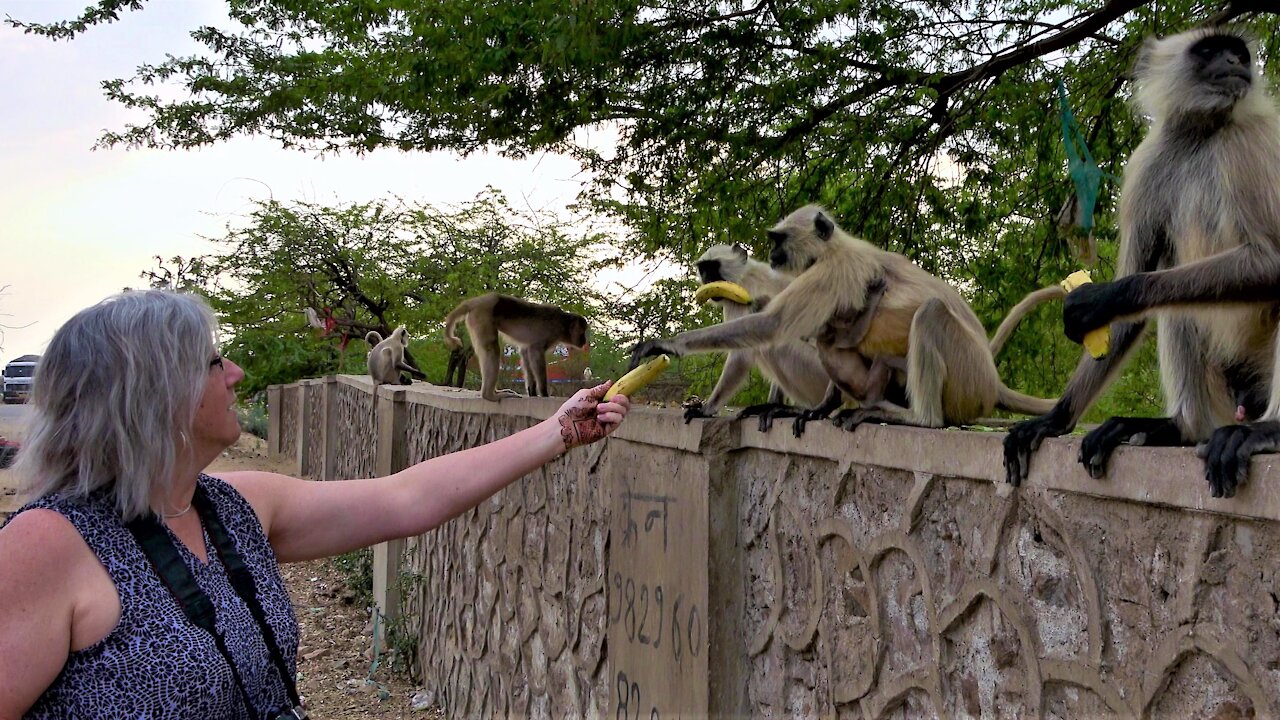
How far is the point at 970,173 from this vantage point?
22.3ft

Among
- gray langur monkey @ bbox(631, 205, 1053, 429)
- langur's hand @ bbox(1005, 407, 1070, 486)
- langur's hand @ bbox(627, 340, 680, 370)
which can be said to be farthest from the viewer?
langur's hand @ bbox(627, 340, 680, 370)

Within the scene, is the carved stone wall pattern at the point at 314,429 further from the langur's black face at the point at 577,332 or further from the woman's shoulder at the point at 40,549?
the woman's shoulder at the point at 40,549

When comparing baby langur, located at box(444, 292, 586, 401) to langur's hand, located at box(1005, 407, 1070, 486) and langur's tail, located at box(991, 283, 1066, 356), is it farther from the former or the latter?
langur's hand, located at box(1005, 407, 1070, 486)

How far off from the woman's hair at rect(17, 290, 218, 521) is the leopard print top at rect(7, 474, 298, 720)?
50mm

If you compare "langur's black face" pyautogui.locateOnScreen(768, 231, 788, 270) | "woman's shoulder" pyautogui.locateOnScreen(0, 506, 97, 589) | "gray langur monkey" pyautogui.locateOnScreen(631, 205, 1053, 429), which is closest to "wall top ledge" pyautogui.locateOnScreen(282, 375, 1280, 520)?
"gray langur monkey" pyautogui.locateOnScreen(631, 205, 1053, 429)

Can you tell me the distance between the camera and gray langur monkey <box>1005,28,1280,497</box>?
93.0 inches

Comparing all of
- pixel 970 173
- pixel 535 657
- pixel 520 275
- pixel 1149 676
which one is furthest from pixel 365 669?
pixel 520 275

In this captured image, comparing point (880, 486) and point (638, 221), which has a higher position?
point (638, 221)

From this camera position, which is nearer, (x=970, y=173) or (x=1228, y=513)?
(x=1228, y=513)

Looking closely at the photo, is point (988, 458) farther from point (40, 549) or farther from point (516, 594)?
point (516, 594)

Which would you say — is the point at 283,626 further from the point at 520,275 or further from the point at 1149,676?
the point at 520,275

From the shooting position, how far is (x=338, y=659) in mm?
7656

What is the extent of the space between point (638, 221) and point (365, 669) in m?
3.49

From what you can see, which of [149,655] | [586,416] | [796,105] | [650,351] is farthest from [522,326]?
[149,655]
